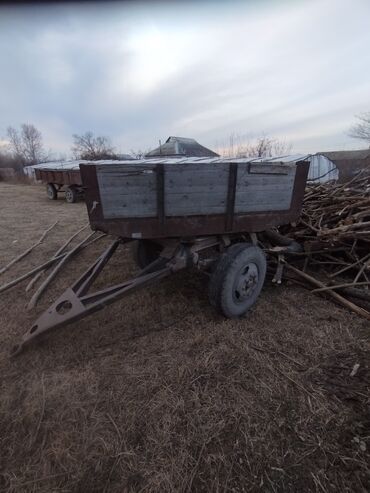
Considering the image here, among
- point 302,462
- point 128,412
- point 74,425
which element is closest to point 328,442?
point 302,462

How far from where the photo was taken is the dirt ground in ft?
5.02

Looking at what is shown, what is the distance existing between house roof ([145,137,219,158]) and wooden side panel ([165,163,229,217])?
907 inches

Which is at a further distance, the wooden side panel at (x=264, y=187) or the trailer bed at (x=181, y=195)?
the wooden side panel at (x=264, y=187)

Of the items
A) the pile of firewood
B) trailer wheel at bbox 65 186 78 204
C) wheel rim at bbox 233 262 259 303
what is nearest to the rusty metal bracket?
wheel rim at bbox 233 262 259 303

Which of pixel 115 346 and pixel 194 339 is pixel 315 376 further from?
pixel 115 346

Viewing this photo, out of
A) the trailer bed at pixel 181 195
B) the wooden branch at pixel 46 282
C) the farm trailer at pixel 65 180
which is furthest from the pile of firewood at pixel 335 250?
the farm trailer at pixel 65 180

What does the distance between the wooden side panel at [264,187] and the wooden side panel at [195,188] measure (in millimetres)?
189

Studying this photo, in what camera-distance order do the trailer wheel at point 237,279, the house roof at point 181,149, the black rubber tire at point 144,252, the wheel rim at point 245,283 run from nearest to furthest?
the trailer wheel at point 237,279
the wheel rim at point 245,283
the black rubber tire at point 144,252
the house roof at point 181,149

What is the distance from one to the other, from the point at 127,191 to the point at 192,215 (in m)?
0.63

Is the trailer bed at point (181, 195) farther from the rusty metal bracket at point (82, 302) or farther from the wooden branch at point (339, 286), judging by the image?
the wooden branch at point (339, 286)

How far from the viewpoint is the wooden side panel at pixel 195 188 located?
7.80ft

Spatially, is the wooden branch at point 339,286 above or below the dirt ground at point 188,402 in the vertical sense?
above

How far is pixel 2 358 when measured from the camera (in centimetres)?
241

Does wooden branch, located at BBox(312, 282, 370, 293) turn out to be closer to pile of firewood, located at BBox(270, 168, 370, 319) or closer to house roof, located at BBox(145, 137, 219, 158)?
pile of firewood, located at BBox(270, 168, 370, 319)
